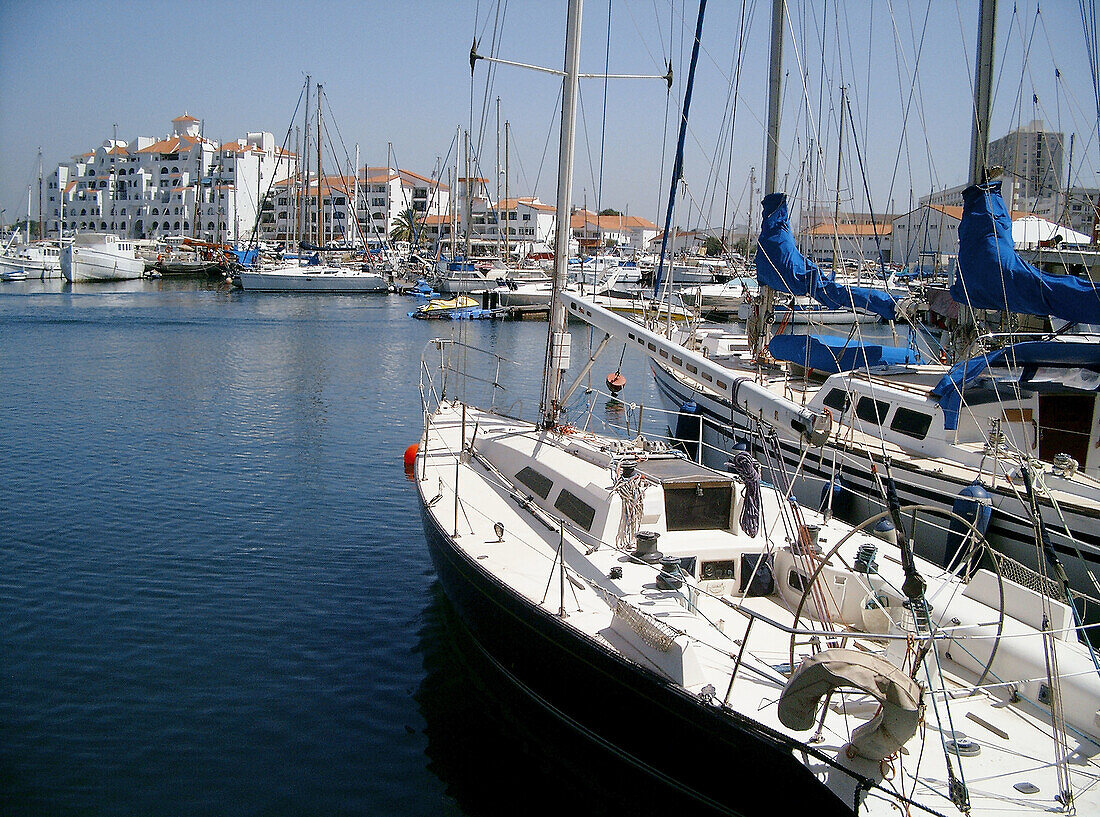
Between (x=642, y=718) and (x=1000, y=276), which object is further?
(x=1000, y=276)

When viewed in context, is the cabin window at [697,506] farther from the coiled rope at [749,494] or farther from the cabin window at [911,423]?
the cabin window at [911,423]

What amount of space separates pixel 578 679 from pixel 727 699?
80.6 inches

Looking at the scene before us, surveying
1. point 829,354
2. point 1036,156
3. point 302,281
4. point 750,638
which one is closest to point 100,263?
point 302,281

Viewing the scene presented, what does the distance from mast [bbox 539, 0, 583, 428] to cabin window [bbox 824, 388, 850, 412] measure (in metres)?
7.58

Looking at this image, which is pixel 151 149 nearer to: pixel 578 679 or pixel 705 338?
pixel 705 338

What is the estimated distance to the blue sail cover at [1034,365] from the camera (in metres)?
15.6

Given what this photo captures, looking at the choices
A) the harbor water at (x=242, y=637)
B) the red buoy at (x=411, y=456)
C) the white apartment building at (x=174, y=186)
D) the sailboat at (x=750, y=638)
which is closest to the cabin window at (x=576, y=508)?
the sailboat at (x=750, y=638)

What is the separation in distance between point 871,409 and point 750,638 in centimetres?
1089

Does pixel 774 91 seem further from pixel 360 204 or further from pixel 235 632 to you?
pixel 360 204

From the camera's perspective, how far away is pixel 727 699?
315 inches

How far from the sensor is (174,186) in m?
144

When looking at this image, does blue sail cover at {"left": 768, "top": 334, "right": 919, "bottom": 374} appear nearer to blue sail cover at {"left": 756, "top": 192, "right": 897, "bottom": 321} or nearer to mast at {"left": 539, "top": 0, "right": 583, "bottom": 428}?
blue sail cover at {"left": 756, "top": 192, "right": 897, "bottom": 321}

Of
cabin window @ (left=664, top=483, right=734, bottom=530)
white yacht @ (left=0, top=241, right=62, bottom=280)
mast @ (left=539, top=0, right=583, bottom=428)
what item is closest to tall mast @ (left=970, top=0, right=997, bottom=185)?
mast @ (left=539, top=0, right=583, bottom=428)

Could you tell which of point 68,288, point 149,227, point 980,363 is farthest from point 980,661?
point 149,227
